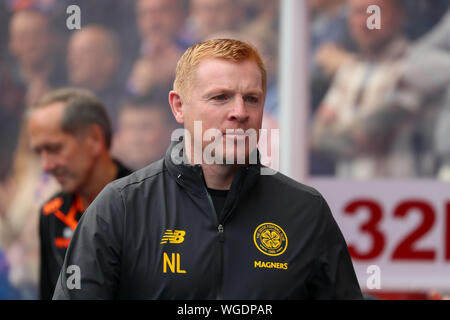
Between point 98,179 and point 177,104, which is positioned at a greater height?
point 177,104

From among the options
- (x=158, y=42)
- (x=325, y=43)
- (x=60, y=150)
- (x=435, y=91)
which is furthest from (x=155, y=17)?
(x=435, y=91)

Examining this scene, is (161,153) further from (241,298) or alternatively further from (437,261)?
(241,298)

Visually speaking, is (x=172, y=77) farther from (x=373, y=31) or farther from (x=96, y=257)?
(x=96, y=257)

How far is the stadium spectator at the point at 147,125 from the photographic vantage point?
548cm

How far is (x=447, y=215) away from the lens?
3.76 metres

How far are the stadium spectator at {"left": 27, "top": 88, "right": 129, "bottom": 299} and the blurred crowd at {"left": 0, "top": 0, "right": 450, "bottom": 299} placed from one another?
56.9 inches

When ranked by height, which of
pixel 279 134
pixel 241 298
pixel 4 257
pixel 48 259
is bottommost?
pixel 4 257

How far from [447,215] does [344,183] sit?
577mm

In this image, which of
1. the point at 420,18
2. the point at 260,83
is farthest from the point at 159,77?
the point at 260,83

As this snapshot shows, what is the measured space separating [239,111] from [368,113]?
3.87 meters

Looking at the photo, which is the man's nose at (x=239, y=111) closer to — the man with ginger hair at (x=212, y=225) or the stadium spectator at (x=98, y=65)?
the man with ginger hair at (x=212, y=225)

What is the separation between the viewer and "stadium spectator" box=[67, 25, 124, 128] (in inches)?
217

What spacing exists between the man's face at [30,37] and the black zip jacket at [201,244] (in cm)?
380

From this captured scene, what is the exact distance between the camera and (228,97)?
79.7 inches
